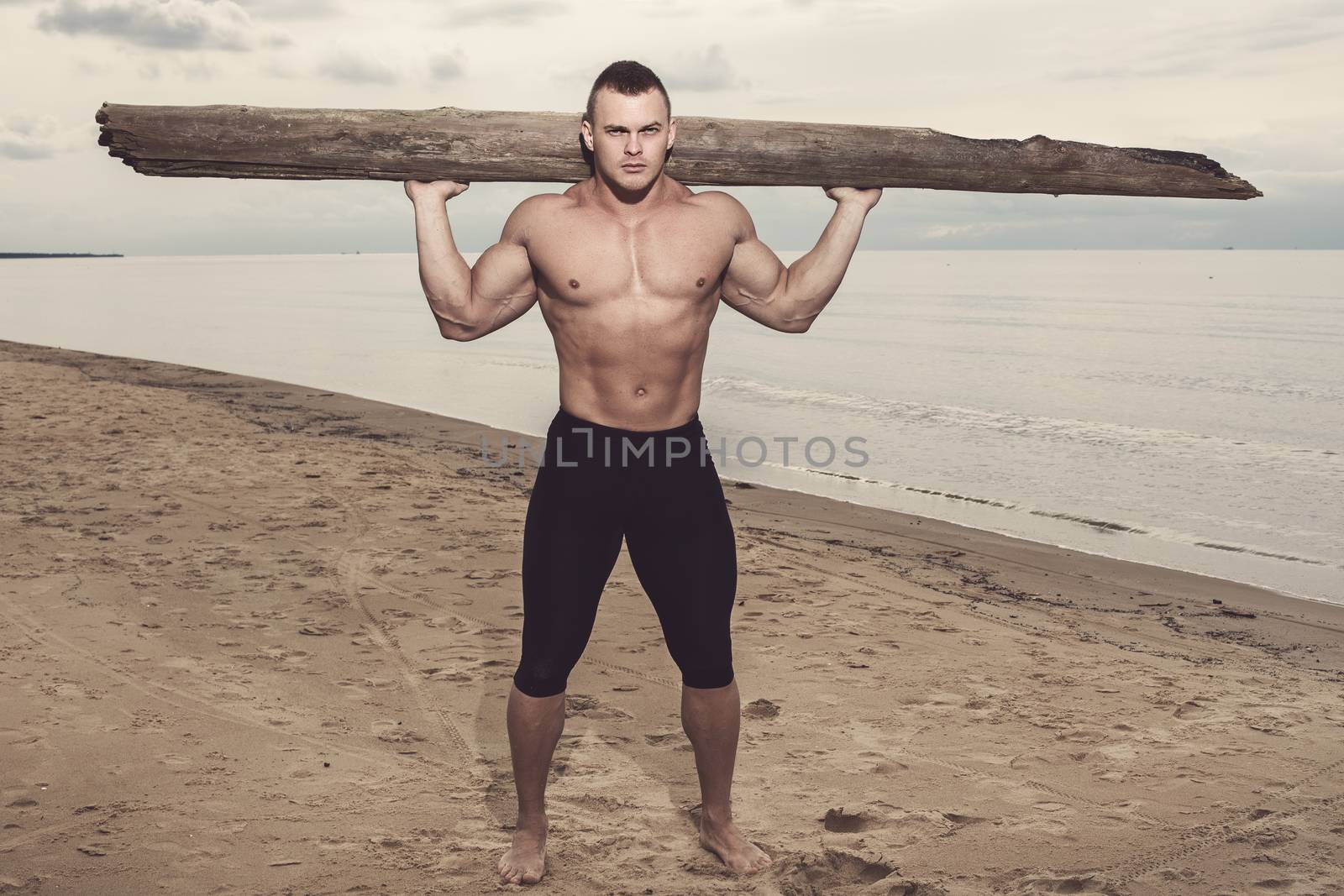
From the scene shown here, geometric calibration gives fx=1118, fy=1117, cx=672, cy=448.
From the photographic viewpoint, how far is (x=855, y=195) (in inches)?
158

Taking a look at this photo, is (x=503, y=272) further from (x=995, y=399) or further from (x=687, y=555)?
(x=995, y=399)

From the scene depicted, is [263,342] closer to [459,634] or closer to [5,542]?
[5,542]

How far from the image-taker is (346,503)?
9406 millimetres

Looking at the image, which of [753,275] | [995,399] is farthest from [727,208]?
[995,399]

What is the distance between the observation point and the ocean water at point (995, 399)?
12.3 meters

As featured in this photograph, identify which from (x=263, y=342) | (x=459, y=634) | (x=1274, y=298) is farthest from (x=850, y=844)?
(x=1274, y=298)

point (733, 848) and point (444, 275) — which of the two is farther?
point (733, 848)

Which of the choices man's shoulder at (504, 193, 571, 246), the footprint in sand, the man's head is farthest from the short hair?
the footprint in sand

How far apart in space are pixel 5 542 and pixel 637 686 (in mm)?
4918

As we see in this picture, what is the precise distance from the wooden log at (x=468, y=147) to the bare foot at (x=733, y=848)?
89.9 inches

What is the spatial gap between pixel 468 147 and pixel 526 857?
238 cm

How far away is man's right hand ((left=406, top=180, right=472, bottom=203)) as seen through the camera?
12.0ft

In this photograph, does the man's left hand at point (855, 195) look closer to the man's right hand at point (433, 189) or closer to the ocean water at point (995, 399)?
the man's right hand at point (433, 189)

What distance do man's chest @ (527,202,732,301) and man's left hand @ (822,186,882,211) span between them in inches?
30.1
